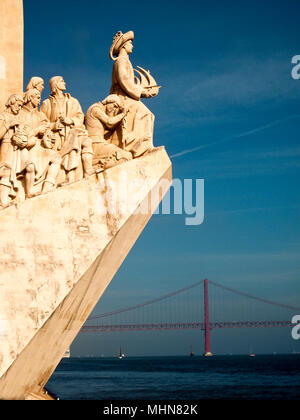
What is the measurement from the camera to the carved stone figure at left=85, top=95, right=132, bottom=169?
8.50 meters

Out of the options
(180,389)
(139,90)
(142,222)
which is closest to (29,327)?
(142,222)

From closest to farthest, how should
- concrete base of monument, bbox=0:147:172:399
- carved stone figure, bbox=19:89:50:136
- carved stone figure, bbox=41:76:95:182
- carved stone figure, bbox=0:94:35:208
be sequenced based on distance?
1. concrete base of monument, bbox=0:147:172:399
2. carved stone figure, bbox=0:94:35:208
3. carved stone figure, bbox=41:76:95:182
4. carved stone figure, bbox=19:89:50:136

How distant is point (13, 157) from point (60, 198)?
0.83m

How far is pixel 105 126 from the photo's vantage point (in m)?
8.95

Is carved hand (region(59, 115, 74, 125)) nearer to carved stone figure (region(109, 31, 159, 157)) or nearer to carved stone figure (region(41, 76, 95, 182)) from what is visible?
carved stone figure (region(41, 76, 95, 182))

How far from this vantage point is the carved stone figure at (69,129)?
26.6 feet

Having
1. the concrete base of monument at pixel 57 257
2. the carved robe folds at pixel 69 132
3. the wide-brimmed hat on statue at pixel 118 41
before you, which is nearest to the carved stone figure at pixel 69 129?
the carved robe folds at pixel 69 132

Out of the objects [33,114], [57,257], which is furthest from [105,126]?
[57,257]

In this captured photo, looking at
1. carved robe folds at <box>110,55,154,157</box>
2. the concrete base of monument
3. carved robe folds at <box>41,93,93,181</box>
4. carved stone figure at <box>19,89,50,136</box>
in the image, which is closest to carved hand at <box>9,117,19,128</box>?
carved stone figure at <box>19,89,50,136</box>

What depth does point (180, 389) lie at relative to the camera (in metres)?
28.2

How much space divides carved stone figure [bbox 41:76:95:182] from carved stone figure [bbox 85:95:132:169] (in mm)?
146

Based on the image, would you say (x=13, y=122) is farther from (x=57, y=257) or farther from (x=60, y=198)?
(x=57, y=257)

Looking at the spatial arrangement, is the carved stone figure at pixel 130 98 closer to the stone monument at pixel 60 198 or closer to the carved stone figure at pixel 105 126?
the stone monument at pixel 60 198
